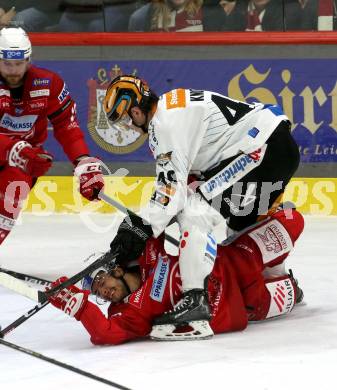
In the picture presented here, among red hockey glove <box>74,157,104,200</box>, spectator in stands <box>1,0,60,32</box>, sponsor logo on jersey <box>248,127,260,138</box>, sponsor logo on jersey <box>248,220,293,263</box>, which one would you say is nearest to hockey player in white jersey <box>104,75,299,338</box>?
sponsor logo on jersey <box>248,127,260,138</box>

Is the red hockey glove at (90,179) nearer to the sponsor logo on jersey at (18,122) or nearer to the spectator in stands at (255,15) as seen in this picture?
the sponsor logo on jersey at (18,122)

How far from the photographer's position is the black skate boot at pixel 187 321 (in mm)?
3893

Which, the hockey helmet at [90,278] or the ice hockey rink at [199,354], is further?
the hockey helmet at [90,278]

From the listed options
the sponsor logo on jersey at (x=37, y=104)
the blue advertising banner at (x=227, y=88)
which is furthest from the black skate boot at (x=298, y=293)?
the blue advertising banner at (x=227, y=88)

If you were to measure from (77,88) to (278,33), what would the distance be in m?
1.33

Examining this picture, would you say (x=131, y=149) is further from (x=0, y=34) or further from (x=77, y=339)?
(x=77, y=339)

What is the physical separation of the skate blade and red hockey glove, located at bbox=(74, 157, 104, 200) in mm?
1131

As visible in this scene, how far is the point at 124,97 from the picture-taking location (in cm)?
409

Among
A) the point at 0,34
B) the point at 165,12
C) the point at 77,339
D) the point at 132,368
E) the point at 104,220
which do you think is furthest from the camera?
the point at 165,12

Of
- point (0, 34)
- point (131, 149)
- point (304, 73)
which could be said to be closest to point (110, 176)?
point (131, 149)

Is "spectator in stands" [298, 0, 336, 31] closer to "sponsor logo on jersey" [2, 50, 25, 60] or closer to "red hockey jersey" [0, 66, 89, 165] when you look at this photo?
"red hockey jersey" [0, 66, 89, 165]

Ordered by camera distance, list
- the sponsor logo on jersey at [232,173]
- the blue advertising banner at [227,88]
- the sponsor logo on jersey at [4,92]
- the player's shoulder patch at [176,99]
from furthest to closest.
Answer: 1. the blue advertising banner at [227,88]
2. the sponsor logo on jersey at [4,92]
3. the sponsor logo on jersey at [232,173]
4. the player's shoulder patch at [176,99]

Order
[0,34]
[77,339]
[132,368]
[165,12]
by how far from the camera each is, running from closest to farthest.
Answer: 1. [132,368]
2. [77,339]
3. [0,34]
4. [165,12]

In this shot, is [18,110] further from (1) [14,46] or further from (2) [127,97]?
(2) [127,97]
